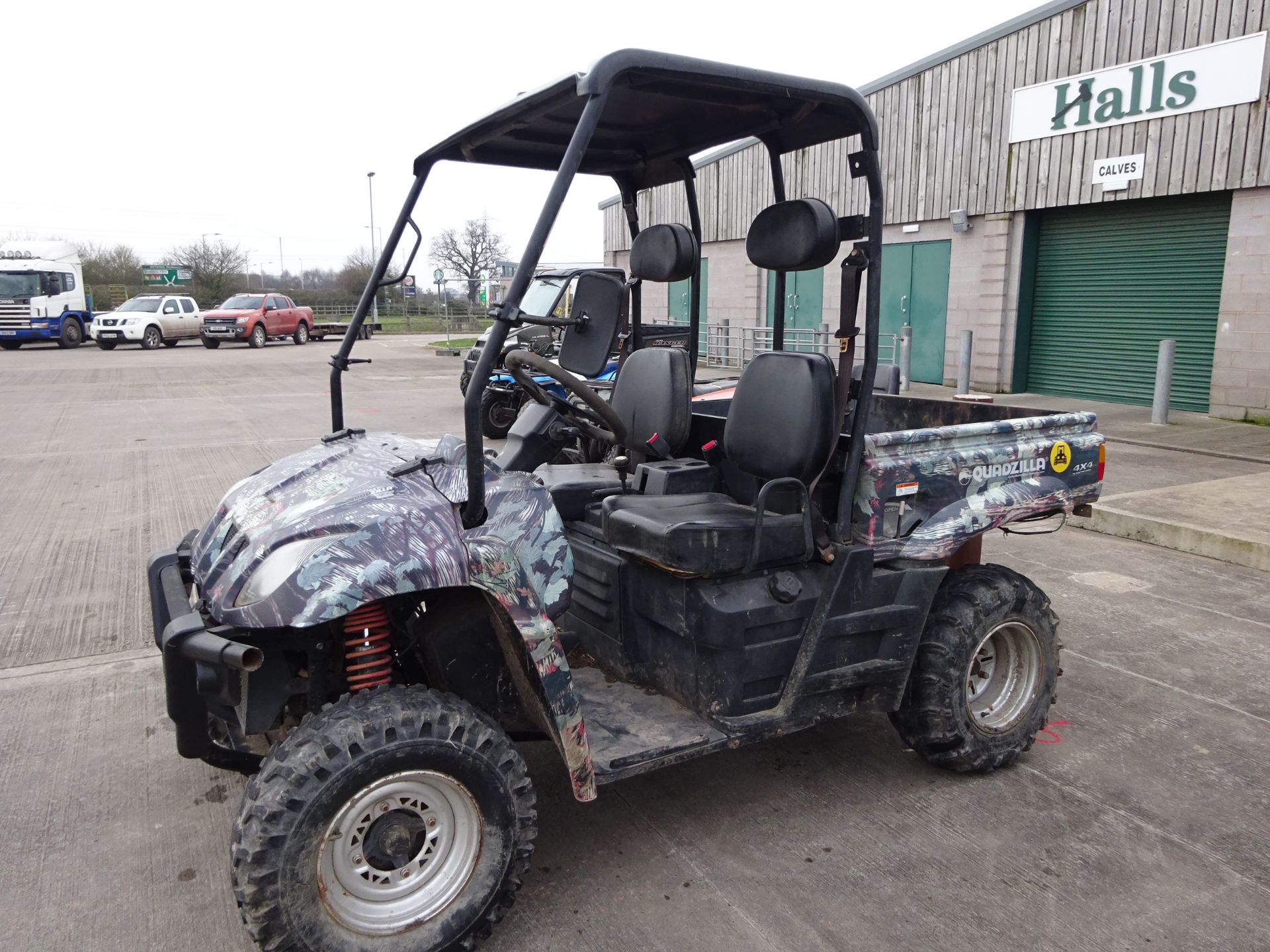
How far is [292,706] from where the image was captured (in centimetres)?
297

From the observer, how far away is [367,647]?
2.74m

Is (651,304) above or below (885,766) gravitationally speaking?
above

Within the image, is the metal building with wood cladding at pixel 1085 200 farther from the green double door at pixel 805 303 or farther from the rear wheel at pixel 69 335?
the rear wheel at pixel 69 335

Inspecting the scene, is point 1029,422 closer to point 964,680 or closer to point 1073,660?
point 964,680

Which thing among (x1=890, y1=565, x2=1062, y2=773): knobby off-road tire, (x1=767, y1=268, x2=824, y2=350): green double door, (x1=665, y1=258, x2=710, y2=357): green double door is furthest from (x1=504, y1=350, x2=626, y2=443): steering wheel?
(x1=665, y1=258, x2=710, y2=357): green double door

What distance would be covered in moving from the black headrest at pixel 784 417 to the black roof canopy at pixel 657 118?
784mm

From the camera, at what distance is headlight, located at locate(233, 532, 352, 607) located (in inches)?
97.4

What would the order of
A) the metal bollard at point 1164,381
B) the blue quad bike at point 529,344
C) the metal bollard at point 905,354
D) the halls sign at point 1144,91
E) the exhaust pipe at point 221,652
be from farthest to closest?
the metal bollard at point 905,354
the metal bollard at point 1164,381
the halls sign at point 1144,91
the blue quad bike at point 529,344
the exhaust pipe at point 221,652

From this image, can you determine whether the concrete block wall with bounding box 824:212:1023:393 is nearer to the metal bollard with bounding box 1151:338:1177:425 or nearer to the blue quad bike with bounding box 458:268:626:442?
the metal bollard with bounding box 1151:338:1177:425

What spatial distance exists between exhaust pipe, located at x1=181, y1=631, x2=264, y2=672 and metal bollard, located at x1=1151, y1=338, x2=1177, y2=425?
12610mm

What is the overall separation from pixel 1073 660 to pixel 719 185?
1766 cm

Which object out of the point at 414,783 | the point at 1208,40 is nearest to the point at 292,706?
the point at 414,783

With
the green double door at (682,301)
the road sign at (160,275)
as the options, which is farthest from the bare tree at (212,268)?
the green double door at (682,301)

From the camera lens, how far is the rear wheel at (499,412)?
34.9 feet
